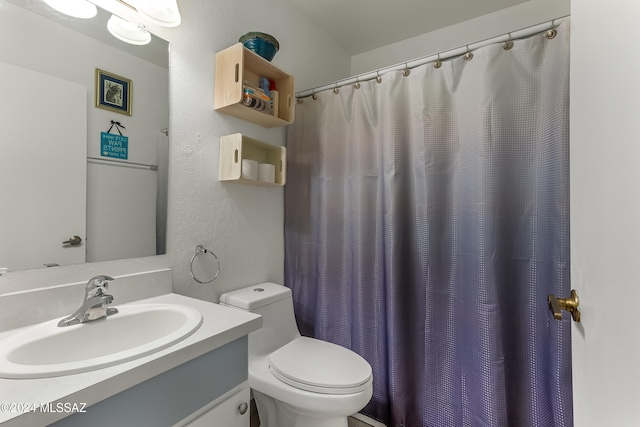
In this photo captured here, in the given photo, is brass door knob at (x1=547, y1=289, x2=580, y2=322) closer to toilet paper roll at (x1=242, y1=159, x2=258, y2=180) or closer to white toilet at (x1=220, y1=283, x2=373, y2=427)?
white toilet at (x1=220, y1=283, x2=373, y2=427)

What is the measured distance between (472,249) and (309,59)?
1.63 metres

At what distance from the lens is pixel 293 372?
114 centimetres

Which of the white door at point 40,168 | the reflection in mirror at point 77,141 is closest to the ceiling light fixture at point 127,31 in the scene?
the reflection in mirror at point 77,141

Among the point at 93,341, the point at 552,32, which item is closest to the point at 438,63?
the point at 552,32

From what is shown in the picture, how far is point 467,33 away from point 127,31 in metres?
2.04

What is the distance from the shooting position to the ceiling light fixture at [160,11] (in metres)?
1.03

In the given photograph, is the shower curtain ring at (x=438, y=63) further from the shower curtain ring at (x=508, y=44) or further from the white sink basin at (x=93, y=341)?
the white sink basin at (x=93, y=341)

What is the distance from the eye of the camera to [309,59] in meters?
1.96

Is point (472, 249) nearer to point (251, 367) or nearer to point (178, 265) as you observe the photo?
point (251, 367)

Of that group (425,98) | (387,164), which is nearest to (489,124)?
(425,98)

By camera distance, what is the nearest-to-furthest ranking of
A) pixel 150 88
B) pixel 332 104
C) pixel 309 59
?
1. pixel 150 88
2. pixel 332 104
3. pixel 309 59

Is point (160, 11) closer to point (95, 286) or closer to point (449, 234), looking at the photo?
point (95, 286)

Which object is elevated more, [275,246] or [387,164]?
[387,164]

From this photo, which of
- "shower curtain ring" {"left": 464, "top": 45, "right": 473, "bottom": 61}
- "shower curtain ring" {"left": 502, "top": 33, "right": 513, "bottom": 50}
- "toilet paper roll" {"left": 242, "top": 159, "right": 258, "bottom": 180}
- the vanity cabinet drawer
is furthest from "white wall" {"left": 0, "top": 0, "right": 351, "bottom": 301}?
"shower curtain ring" {"left": 502, "top": 33, "right": 513, "bottom": 50}
